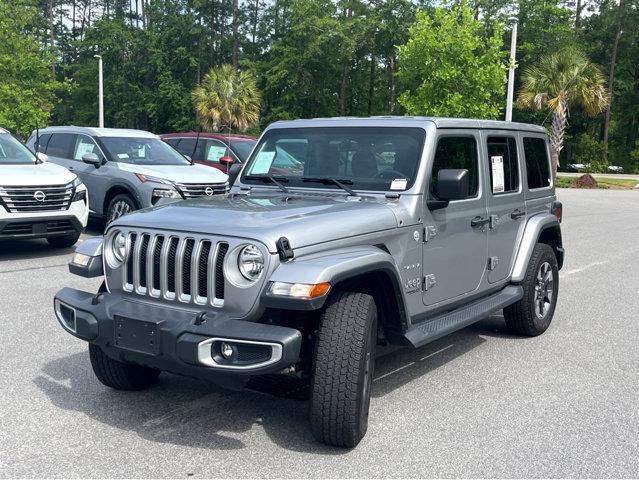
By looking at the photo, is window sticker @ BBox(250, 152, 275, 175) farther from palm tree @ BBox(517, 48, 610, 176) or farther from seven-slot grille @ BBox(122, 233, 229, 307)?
→ palm tree @ BBox(517, 48, 610, 176)

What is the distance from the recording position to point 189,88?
60.5 m

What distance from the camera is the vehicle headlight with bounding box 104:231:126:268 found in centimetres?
418

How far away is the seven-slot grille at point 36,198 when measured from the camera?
9273mm

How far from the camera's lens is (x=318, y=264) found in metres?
3.69

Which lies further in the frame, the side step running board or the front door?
the front door

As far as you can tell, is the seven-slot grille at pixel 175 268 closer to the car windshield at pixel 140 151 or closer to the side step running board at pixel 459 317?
the side step running board at pixel 459 317

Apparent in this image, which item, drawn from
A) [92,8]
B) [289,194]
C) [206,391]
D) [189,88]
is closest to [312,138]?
[289,194]

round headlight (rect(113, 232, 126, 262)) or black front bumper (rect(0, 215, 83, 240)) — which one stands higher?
round headlight (rect(113, 232, 126, 262))

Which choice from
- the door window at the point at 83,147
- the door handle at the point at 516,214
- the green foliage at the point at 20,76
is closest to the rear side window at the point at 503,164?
the door handle at the point at 516,214

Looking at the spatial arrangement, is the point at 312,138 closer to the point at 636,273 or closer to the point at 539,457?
the point at 539,457

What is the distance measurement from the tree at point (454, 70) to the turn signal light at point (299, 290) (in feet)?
58.0

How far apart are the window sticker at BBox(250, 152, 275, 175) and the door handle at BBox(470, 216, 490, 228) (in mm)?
1567

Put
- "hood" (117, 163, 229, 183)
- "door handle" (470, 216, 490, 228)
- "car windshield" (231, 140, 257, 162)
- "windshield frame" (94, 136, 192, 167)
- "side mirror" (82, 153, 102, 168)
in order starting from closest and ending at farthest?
"door handle" (470, 216, 490, 228), "hood" (117, 163, 229, 183), "side mirror" (82, 153, 102, 168), "windshield frame" (94, 136, 192, 167), "car windshield" (231, 140, 257, 162)

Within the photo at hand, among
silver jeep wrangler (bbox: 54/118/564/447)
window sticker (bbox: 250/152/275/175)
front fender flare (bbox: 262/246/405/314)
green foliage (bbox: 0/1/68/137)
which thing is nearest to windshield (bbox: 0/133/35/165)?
silver jeep wrangler (bbox: 54/118/564/447)
